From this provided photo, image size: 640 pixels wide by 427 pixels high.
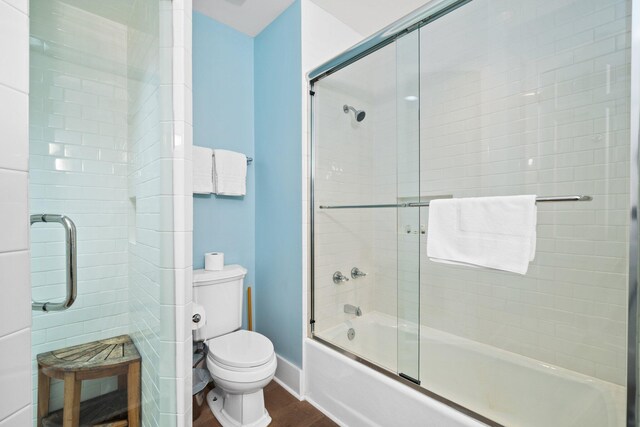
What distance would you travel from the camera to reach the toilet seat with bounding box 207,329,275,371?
1.52 meters

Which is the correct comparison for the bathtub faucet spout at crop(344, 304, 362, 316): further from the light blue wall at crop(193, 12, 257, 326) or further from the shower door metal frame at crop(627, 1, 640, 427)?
the shower door metal frame at crop(627, 1, 640, 427)

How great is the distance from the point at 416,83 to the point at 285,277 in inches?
57.0

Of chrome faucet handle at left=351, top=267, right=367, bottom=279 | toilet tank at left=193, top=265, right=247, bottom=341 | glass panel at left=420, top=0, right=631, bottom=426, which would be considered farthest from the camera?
chrome faucet handle at left=351, top=267, right=367, bottom=279

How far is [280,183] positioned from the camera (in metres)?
2.08

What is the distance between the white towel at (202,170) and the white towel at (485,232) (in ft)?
4.61

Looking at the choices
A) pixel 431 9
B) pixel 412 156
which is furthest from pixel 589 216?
pixel 431 9

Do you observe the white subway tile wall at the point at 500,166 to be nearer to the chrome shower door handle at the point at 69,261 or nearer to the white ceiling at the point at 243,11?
the white ceiling at the point at 243,11

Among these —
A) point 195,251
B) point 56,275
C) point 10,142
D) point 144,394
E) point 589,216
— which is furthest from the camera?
point 195,251

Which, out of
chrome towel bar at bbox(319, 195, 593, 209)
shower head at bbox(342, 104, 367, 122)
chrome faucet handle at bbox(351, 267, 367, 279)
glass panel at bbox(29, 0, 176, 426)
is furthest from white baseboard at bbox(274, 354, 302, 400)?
shower head at bbox(342, 104, 367, 122)

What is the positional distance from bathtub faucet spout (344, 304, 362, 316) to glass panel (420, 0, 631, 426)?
0.45m

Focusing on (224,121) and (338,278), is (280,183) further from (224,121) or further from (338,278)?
(338,278)

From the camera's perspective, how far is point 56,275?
855mm

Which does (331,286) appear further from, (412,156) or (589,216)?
(589,216)

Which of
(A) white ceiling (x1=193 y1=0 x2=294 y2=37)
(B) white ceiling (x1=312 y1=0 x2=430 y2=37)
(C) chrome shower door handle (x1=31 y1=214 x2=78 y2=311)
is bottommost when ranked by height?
(C) chrome shower door handle (x1=31 y1=214 x2=78 y2=311)
